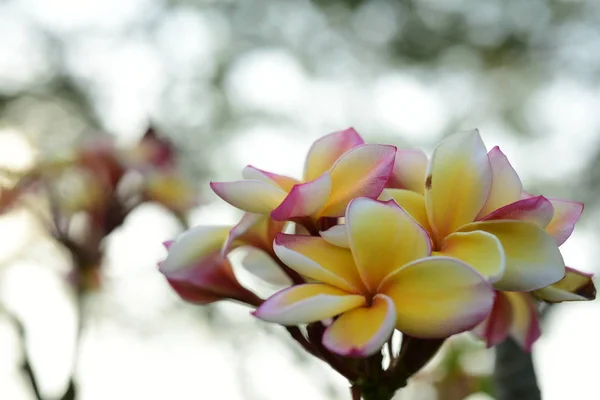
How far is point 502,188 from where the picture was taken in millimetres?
394

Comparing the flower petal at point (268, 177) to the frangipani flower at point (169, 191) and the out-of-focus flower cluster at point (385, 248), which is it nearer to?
the out-of-focus flower cluster at point (385, 248)

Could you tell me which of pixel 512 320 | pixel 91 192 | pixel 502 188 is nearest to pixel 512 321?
pixel 512 320

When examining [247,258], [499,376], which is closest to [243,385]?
[499,376]

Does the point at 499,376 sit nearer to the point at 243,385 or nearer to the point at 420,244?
the point at 420,244

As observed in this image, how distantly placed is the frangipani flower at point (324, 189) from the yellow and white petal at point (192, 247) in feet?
0.16

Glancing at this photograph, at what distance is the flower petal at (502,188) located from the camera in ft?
1.28

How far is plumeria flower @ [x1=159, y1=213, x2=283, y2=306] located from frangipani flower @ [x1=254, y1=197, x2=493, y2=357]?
66mm

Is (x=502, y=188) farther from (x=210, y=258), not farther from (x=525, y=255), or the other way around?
(x=210, y=258)

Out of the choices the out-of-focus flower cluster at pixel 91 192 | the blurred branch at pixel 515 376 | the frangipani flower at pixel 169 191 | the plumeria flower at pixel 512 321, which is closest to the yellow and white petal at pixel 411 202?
the plumeria flower at pixel 512 321

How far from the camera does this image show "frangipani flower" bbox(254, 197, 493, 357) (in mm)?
320

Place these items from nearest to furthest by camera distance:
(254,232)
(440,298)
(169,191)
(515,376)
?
(440,298), (254,232), (515,376), (169,191)

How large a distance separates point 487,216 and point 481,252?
38mm

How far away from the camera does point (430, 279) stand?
33 centimetres

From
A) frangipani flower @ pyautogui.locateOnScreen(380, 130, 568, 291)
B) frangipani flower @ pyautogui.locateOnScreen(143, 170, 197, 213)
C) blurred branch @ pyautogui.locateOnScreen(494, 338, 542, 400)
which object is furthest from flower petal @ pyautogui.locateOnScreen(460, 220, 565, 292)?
frangipani flower @ pyautogui.locateOnScreen(143, 170, 197, 213)
